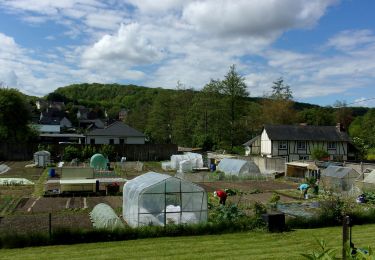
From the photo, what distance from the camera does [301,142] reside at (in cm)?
5309

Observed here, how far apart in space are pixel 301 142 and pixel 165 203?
3840 cm

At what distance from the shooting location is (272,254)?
41.7 ft

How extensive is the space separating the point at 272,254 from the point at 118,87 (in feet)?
625

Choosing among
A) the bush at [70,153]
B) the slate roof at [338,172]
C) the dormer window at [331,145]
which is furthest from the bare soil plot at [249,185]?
the bush at [70,153]

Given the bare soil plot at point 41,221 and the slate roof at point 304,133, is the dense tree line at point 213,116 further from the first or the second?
the bare soil plot at point 41,221

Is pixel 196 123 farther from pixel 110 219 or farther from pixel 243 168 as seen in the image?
pixel 110 219

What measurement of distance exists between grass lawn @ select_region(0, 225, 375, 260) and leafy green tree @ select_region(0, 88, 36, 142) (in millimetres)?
48146

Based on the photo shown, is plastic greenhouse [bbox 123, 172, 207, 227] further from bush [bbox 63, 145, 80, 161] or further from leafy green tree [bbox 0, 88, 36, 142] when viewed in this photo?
leafy green tree [bbox 0, 88, 36, 142]

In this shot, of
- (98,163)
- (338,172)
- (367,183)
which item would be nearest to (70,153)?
(98,163)

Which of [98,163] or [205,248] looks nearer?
[205,248]

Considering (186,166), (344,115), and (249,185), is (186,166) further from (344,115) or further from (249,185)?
(344,115)

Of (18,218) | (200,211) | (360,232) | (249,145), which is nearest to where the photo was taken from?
(360,232)

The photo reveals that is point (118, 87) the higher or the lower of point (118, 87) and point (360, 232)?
the higher

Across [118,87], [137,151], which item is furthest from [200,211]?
[118,87]
